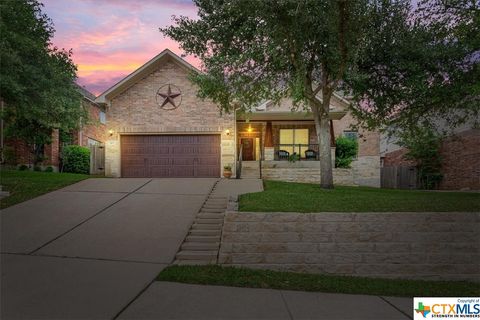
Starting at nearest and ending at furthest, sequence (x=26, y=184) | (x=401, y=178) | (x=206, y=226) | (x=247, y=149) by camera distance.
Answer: (x=206, y=226) → (x=26, y=184) → (x=247, y=149) → (x=401, y=178)

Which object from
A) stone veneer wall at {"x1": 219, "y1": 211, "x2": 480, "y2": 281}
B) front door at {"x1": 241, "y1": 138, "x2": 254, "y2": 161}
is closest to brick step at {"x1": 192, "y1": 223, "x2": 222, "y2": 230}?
stone veneer wall at {"x1": 219, "y1": 211, "x2": 480, "y2": 281}

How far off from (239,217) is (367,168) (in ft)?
57.6

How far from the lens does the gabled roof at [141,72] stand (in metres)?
20.9

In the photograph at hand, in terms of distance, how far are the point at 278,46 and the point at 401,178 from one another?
1706 cm

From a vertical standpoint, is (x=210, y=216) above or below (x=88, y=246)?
above

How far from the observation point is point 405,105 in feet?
50.5

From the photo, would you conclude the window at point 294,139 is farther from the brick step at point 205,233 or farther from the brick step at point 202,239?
the brick step at point 202,239

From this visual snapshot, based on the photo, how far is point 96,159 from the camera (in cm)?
2412

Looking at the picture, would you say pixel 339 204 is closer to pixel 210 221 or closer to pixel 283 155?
pixel 210 221

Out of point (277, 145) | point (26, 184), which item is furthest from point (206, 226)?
point (277, 145)

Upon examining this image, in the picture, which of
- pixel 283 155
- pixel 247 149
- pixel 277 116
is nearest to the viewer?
pixel 277 116

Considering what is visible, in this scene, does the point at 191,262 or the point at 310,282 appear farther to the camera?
the point at 191,262

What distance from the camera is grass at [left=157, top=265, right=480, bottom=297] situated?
23.4ft

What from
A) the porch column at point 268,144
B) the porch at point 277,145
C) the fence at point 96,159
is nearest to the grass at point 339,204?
the porch at point 277,145
